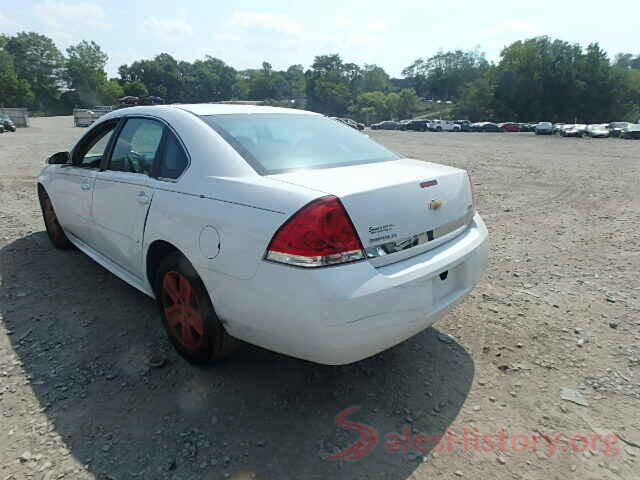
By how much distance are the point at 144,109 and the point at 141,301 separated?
151cm

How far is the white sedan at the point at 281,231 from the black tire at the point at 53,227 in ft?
5.01

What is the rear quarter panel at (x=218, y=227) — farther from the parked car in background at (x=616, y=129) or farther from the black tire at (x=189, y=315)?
the parked car in background at (x=616, y=129)

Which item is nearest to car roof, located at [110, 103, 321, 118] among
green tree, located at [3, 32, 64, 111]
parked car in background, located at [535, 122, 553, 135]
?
parked car in background, located at [535, 122, 553, 135]

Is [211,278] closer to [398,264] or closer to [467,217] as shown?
[398,264]

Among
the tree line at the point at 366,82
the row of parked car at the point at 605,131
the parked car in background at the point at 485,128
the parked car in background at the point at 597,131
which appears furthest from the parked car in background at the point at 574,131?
the tree line at the point at 366,82

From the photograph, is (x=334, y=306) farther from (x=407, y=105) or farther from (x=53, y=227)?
(x=407, y=105)

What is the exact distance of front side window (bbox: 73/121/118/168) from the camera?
3.50 m

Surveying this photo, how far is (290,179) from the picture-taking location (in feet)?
7.14

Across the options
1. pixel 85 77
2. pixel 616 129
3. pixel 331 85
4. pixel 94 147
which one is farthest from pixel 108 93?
pixel 94 147

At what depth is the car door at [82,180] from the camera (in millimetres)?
3494

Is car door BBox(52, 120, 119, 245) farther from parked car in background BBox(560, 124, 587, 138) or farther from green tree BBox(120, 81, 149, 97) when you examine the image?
green tree BBox(120, 81, 149, 97)

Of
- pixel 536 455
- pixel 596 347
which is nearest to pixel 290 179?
pixel 536 455

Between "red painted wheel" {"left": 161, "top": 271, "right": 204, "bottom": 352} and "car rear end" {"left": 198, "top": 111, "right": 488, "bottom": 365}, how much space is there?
0.30 meters

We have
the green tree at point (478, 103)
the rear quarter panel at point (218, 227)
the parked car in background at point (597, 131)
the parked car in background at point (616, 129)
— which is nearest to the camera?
the rear quarter panel at point (218, 227)
